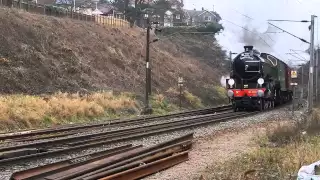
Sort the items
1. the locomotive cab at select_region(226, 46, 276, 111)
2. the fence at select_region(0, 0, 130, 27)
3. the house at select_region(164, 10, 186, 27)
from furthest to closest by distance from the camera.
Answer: the house at select_region(164, 10, 186, 27), the fence at select_region(0, 0, 130, 27), the locomotive cab at select_region(226, 46, 276, 111)

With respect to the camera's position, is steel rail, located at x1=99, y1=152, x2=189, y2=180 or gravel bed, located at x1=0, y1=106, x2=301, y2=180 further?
gravel bed, located at x1=0, y1=106, x2=301, y2=180

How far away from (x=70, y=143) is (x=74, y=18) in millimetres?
37427

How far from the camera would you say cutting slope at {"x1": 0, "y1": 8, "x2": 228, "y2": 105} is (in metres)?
32.3

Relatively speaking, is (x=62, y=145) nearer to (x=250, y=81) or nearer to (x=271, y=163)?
(x=271, y=163)

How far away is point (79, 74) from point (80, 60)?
2.83m

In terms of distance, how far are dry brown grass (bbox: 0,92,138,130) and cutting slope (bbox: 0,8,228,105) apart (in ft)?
10.4

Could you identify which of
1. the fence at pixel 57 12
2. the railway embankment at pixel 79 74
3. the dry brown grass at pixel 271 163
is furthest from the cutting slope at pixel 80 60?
the dry brown grass at pixel 271 163

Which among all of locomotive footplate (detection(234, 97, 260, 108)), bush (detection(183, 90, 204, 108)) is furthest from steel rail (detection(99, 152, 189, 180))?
bush (detection(183, 90, 204, 108))

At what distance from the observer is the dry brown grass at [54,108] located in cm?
2222

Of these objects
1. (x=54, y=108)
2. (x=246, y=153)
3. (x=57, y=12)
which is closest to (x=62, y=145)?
(x=246, y=153)

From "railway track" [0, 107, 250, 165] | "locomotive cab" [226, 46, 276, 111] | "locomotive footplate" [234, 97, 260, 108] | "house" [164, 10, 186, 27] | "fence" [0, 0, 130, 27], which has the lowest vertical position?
"railway track" [0, 107, 250, 165]

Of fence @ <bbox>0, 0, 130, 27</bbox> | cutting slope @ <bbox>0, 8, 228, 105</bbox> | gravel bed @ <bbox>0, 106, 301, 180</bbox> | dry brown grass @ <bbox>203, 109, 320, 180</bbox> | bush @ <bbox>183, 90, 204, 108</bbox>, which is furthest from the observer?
fence @ <bbox>0, 0, 130, 27</bbox>

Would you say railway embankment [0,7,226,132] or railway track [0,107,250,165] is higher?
railway embankment [0,7,226,132]

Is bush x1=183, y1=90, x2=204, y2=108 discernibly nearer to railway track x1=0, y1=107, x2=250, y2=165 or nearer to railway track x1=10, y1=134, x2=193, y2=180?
railway track x1=0, y1=107, x2=250, y2=165
